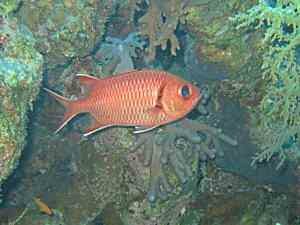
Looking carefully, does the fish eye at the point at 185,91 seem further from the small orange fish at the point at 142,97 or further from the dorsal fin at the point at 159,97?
the dorsal fin at the point at 159,97

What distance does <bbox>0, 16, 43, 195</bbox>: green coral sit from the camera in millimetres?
3125

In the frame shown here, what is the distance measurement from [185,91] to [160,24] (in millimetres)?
1610

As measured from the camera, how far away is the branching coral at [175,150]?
4.75m

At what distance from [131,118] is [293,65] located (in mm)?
1770

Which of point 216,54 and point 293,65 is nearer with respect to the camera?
point 293,65

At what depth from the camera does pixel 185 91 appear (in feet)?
11.1

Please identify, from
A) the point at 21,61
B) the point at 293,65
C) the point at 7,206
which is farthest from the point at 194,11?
the point at 7,206

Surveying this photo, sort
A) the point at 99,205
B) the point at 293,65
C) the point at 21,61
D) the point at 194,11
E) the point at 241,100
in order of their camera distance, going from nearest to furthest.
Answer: the point at 21,61
the point at 293,65
the point at 194,11
the point at 241,100
the point at 99,205

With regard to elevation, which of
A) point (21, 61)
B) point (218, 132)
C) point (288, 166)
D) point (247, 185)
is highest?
point (21, 61)

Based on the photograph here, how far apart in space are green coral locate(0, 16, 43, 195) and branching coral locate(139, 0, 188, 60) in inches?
64.4

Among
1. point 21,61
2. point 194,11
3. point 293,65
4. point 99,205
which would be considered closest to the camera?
point 21,61

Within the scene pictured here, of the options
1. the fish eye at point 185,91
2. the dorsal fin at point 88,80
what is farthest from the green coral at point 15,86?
the fish eye at point 185,91

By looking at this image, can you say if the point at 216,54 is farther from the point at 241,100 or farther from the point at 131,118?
the point at 131,118

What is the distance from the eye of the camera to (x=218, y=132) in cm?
498
